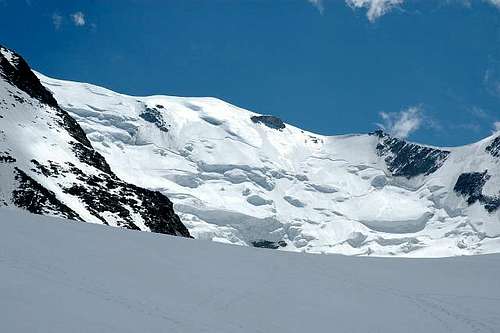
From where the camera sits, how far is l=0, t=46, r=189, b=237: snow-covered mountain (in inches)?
2501

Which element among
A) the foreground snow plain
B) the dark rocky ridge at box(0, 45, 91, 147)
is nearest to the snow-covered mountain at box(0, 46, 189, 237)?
the dark rocky ridge at box(0, 45, 91, 147)

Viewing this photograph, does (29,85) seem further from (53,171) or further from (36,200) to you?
(36,200)

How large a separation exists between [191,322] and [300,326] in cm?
325

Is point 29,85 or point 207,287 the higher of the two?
point 29,85

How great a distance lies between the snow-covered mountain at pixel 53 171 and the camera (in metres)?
63.5

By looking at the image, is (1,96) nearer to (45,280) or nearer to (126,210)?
(126,210)

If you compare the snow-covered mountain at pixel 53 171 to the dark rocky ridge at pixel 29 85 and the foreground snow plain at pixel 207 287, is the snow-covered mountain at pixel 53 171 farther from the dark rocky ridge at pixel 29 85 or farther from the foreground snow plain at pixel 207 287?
the foreground snow plain at pixel 207 287

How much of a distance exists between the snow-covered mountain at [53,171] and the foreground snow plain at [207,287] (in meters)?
37.1

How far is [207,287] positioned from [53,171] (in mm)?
60549

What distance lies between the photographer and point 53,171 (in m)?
76.8

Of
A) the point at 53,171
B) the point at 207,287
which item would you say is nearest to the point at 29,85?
the point at 53,171

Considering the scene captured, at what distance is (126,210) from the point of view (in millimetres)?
75062

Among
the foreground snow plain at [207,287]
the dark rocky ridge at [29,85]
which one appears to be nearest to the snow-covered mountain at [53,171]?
the dark rocky ridge at [29,85]

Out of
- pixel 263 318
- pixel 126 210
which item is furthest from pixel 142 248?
pixel 126 210
